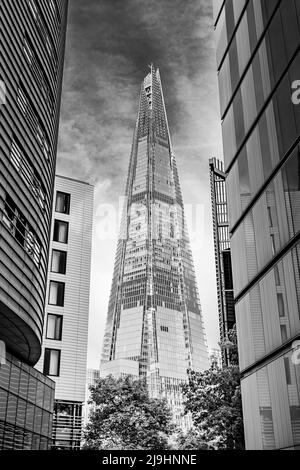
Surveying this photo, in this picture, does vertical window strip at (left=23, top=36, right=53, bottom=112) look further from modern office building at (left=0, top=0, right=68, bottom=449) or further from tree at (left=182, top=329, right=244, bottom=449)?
tree at (left=182, top=329, right=244, bottom=449)

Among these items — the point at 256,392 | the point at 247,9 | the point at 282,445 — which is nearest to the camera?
the point at 282,445

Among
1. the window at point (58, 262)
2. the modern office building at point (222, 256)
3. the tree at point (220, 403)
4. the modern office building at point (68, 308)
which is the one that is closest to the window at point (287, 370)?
the tree at point (220, 403)

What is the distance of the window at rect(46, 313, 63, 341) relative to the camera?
4575cm

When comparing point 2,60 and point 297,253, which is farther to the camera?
point 2,60

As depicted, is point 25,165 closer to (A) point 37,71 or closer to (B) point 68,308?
(A) point 37,71

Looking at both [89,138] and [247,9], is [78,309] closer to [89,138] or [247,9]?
[247,9]

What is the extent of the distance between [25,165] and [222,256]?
47.8 m

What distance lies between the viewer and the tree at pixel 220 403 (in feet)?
109

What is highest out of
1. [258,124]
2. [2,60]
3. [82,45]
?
[82,45]

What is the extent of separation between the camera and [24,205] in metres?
25.2

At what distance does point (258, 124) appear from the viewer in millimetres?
19922

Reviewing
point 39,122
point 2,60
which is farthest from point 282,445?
point 39,122

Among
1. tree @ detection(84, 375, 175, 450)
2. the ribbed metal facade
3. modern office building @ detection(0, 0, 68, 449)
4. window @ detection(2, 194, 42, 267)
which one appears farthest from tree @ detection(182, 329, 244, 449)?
window @ detection(2, 194, 42, 267)
